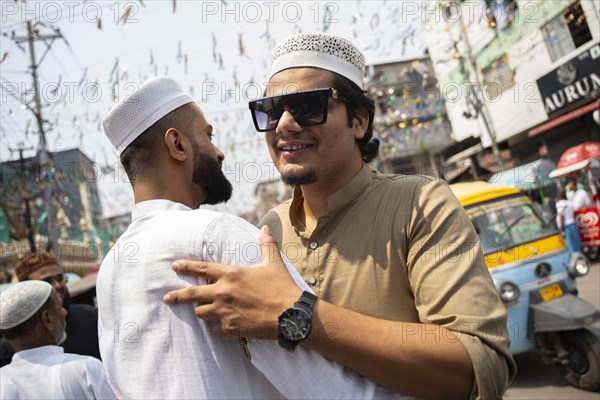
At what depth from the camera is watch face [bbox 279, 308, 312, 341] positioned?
1172mm

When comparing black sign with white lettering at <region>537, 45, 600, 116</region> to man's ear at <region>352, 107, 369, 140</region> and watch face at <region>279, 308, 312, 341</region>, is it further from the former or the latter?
watch face at <region>279, 308, 312, 341</region>

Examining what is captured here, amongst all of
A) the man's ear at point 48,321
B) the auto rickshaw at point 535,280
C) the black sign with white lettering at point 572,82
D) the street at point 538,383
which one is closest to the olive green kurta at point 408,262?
the man's ear at point 48,321

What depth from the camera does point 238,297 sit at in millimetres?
1197

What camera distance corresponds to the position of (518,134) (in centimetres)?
1936

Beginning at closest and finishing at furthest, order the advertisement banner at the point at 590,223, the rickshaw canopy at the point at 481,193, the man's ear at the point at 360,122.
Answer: the man's ear at the point at 360,122
the rickshaw canopy at the point at 481,193
the advertisement banner at the point at 590,223

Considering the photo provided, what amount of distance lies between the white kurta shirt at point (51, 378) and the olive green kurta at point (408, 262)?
5.09ft

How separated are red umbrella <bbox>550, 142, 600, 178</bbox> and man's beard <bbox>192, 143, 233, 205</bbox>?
12.2m

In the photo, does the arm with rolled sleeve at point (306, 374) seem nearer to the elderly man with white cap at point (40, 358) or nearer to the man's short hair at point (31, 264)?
the elderly man with white cap at point (40, 358)

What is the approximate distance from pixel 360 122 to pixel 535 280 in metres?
3.64

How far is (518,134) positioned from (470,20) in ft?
15.9

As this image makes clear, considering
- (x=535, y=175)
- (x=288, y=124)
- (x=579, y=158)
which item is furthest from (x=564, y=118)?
(x=288, y=124)

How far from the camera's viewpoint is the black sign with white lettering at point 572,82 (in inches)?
570

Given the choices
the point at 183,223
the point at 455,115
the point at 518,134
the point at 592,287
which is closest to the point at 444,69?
the point at 455,115

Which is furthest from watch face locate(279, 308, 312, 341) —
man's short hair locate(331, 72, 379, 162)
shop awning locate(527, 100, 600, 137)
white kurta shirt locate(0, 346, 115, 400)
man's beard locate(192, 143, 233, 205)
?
shop awning locate(527, 100, 600, 137)
